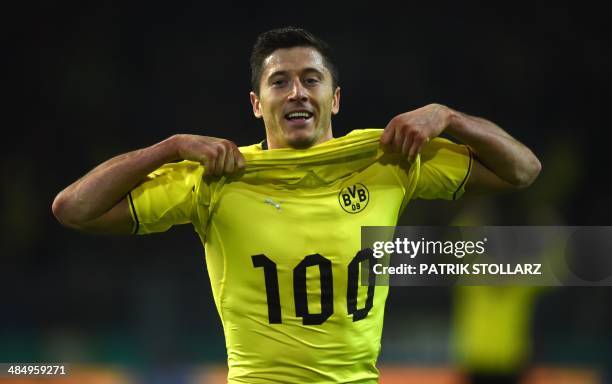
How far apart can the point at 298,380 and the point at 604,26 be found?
173 inches

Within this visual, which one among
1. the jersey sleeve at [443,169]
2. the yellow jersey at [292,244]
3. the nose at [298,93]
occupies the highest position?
the nose at [298,93]

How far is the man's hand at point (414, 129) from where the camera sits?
6.16ft

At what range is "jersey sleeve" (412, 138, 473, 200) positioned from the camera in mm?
2016

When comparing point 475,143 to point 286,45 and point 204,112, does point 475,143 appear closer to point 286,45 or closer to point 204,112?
point 286,45

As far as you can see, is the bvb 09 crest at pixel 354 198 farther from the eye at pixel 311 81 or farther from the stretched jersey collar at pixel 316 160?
the eye at pixel 311 81

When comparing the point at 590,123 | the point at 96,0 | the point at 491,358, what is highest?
the point at 96,0

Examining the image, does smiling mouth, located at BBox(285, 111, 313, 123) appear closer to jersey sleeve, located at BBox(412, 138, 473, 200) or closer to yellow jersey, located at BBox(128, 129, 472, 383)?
yellow jersey, located at BBox(128, 129, 472, 383)

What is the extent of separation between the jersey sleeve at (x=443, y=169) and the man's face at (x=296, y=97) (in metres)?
0.24

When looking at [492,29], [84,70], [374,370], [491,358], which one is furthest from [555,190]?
[374,370]

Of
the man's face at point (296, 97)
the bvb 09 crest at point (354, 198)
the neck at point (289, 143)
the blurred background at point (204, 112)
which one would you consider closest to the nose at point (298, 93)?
the man's face at point (296, 97)

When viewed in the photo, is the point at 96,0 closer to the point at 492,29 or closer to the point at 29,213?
the point at 29,213

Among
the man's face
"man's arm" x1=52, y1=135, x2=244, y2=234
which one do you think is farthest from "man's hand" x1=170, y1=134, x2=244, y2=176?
the man's face

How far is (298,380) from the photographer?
5.96 ft

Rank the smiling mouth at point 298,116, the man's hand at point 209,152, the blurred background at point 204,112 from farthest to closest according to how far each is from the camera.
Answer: the blurred background at point 204,112, the smiling mouth at point 298,116, the man's hand at point 209,152
